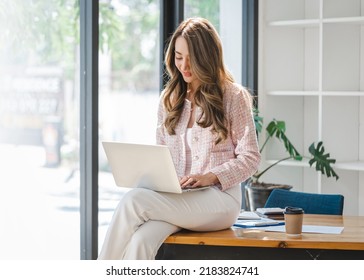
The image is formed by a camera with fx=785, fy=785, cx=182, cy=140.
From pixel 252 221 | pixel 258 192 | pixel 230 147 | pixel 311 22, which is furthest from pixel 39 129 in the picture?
pixel 311 22

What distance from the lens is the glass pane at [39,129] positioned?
3.86 m

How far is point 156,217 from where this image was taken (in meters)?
3.11

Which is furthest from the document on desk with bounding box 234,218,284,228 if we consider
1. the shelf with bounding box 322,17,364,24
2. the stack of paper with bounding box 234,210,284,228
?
the shelf with bounding box 322,17,364,24

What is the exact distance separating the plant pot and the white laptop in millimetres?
2189

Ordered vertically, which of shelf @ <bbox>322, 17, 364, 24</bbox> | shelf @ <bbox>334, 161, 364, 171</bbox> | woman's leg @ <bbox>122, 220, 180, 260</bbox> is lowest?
woman's leg @ <bbox>122, 220, 180, 260</bbox>

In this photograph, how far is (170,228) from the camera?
314 cm

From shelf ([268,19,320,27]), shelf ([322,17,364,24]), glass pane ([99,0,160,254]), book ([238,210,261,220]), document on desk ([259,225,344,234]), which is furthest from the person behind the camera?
shelf ([268,19,320,27])

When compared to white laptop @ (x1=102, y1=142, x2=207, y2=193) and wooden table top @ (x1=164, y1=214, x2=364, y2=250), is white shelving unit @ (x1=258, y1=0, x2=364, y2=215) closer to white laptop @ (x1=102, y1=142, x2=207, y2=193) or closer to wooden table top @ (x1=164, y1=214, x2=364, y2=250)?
wooden table top @ (x1=164, y1=214, x2=364, y2=250)

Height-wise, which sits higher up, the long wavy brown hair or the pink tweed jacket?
the long wavy brown hair

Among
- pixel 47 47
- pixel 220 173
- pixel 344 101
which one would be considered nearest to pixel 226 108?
pixel 220 173

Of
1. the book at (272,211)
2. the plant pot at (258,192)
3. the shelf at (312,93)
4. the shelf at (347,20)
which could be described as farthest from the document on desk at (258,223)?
the shelf at (347,20)

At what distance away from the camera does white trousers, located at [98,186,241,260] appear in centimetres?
301

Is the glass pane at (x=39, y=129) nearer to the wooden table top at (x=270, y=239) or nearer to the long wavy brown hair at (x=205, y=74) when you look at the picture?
the long wavy brown hair at (x=205, y=74)

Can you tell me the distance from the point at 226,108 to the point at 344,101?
2484mm
